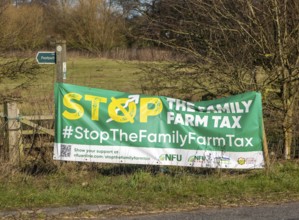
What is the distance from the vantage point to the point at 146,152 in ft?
26.5

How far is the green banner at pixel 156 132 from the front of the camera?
8086 mm

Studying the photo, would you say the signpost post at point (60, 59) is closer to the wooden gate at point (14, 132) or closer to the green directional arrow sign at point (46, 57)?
the green directional arrow sign at point (46, 57)

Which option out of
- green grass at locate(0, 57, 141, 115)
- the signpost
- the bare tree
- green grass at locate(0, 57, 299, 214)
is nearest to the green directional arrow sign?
the signpost

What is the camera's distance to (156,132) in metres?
8.11

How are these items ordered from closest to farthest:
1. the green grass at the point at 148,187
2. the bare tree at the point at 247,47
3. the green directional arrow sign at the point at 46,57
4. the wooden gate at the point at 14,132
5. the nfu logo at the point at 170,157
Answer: the green grass at the point at 148,187 < the nfu logo at the point at 170,157 < the wooden gate at the point at 14,132 < the green directional arrow sign at the point at 46,57 < the bare tree at the point at 247,47

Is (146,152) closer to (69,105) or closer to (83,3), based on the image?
(69,105)

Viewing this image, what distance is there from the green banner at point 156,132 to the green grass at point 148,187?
267 millimetres

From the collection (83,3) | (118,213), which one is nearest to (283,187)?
(118,213)

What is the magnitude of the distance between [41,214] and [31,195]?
95 centimetres

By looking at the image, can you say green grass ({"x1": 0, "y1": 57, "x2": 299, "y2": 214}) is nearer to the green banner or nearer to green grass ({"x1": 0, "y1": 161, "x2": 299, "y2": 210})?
green grass ({"x1": 0, "y1": 161, "x2": 299, "y2": 210})

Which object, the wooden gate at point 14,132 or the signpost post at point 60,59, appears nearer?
the wooden gate at point 14,132

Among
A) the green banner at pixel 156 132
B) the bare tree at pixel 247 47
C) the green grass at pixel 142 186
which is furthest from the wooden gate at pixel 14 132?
the bare tree at pixel 247 47

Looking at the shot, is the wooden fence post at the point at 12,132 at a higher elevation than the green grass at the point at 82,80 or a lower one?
lower

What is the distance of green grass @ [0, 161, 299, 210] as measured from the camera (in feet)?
22.6
